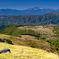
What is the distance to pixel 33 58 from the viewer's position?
35.6 meters

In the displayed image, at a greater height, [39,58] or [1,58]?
[1,58]

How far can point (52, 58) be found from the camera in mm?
35969

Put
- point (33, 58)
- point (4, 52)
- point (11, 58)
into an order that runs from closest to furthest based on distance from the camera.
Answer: point (11, 58) < point (33, 58) < point (4, 52)

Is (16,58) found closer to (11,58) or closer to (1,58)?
(11,58)

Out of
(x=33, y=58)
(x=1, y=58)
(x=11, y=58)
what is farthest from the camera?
(x=33, y=58)

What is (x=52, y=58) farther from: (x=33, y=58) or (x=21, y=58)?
(x=21, y=58)

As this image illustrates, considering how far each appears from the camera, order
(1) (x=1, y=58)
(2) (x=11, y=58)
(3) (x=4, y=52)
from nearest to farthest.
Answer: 1. (1) (x=1, y=58)
2. (2) (x=11, y=58)
3. (3) (x=4, y=52)

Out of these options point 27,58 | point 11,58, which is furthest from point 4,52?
point 27,58

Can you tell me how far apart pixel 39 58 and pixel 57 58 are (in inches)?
290

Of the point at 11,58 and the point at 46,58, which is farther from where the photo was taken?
the point at 46,58

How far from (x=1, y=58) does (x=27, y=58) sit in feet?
33.0

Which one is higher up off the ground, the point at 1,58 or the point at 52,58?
the point at 1,58

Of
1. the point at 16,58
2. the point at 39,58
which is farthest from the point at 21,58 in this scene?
the point at 39,58

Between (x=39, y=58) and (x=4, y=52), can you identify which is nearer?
(x=39, y=58)
